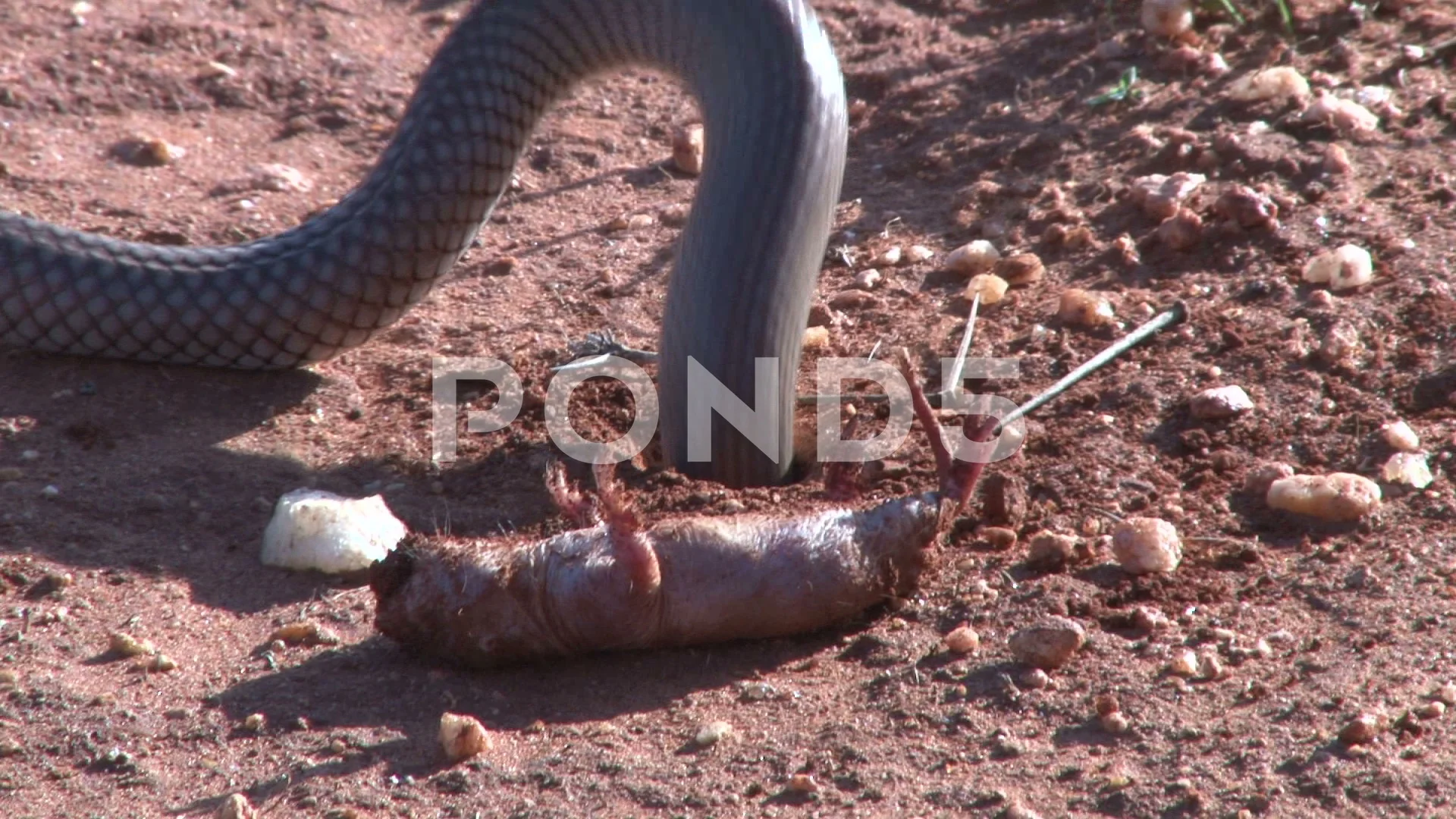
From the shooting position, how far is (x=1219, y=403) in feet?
9.93

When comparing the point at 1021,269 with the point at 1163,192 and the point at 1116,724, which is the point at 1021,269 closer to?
the point at 1163,192

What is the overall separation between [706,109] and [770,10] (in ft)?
0.81

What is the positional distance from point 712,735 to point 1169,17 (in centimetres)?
323

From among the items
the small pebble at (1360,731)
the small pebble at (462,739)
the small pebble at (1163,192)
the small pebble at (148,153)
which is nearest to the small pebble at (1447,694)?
the small pebble at (1360,731)

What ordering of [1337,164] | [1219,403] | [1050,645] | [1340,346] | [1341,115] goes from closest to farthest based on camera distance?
[1050,645] → [1219,403] → [1340,346] → [1337,164] → [1341,115]

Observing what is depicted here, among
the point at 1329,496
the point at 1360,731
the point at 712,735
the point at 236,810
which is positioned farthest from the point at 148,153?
the point at 1360,731

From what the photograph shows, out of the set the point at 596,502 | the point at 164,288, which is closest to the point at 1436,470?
the point at 596,502

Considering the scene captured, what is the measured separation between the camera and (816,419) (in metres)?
3.31

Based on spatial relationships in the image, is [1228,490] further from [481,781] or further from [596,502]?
[481,781]

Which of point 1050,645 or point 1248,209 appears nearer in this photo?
point 1050,645

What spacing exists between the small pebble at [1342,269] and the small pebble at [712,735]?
1903 mm

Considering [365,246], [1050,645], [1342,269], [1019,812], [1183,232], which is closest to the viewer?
[1019,812]

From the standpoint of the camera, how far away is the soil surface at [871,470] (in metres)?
2.16

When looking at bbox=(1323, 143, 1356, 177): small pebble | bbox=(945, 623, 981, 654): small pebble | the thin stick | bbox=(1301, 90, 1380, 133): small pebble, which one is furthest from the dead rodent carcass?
bbox=(1301, 90, 1380, 133): small pebble
